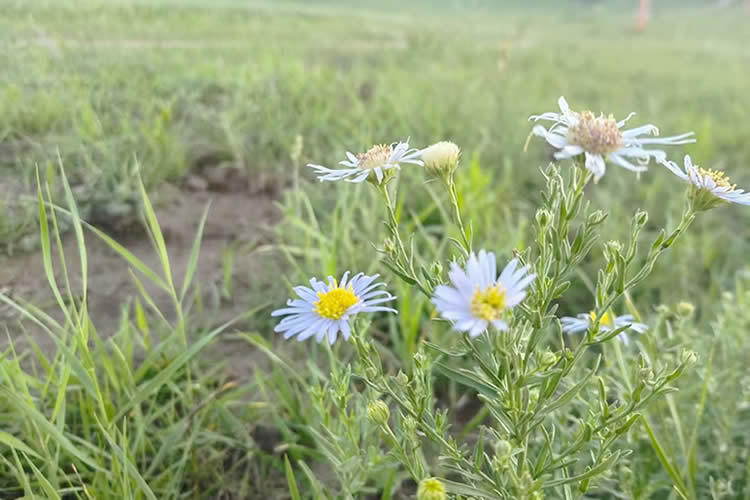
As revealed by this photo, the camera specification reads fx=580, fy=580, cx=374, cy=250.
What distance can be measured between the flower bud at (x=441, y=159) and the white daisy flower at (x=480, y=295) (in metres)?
0.21

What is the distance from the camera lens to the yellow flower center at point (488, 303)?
0.66m

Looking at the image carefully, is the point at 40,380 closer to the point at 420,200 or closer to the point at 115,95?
the point at 115,95

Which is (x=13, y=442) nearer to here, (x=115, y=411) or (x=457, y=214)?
(x=115, y=411)

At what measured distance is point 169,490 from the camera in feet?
3.64

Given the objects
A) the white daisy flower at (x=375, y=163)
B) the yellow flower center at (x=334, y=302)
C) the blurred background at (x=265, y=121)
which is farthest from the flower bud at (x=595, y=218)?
the blurred background at (x=265, y=121)

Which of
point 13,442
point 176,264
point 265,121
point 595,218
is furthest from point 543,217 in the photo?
point 265,121

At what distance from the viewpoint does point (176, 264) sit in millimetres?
1755

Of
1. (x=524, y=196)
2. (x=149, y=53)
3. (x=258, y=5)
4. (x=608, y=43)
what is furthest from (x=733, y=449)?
(x=608, y=43)

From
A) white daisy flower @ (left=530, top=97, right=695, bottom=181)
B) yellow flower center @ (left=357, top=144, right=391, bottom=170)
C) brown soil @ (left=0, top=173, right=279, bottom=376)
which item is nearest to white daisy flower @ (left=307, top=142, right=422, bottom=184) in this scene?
yellow flower center @ (left=357, top=144, right=391, bottom=170)

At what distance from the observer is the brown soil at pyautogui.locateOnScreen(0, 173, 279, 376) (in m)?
1.35

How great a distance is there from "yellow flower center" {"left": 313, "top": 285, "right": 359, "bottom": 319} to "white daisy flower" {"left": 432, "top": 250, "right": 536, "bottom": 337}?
0.24m

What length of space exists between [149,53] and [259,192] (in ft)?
2.41

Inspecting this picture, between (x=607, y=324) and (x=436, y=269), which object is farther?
(x=607, y=324)

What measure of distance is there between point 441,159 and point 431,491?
1.49 feet
